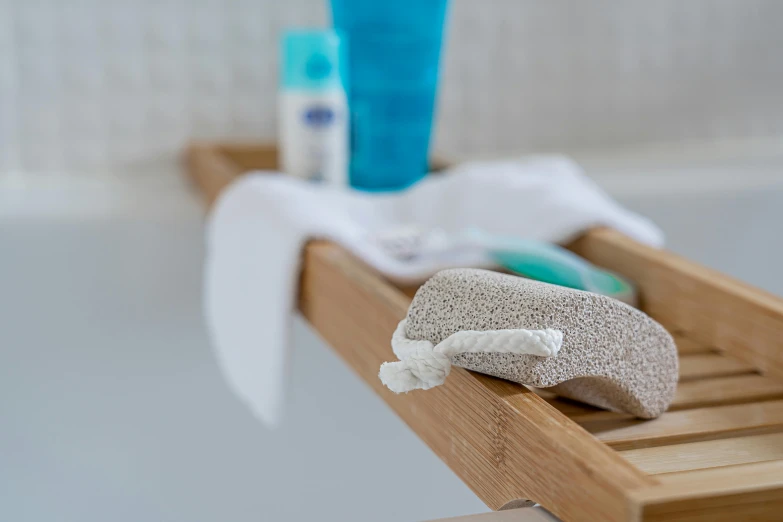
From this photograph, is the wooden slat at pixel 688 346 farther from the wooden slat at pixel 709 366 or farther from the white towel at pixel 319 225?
the white towel at pixel 319 225

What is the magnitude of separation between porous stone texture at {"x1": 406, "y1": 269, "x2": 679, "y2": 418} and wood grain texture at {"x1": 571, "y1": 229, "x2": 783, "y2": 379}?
0.32ft

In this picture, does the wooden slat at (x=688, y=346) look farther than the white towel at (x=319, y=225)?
No

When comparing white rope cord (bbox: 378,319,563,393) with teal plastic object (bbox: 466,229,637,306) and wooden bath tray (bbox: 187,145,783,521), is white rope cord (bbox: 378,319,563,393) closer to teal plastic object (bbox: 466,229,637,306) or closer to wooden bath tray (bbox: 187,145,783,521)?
wooden bath tray (bbox: 187,145,783,521)

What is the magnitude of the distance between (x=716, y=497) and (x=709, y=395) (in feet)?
0.65

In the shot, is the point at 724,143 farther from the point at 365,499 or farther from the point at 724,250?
the point at 365,499

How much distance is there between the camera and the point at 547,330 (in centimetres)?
35

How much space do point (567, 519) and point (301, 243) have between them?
37 cm

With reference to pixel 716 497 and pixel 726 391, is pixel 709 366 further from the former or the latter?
pixel 716 497

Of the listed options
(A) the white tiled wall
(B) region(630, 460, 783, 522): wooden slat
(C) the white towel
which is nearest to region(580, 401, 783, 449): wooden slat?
(B) region(630, 460, 783, 522): wooden slat

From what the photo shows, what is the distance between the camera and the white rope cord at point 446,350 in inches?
13.6

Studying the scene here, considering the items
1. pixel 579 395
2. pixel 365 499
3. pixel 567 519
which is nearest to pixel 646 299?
pixel 579 395

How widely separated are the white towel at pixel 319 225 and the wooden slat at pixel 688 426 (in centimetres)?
23

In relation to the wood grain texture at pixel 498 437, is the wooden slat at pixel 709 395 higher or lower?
lower

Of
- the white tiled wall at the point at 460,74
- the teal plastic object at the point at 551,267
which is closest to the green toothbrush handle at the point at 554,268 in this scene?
the teal plastic object at the point at 551,267
